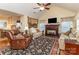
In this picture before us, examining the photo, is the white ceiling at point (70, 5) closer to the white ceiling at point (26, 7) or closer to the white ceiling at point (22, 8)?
the white ceiling at point (26, 7)

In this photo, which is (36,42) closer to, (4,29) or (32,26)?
(32,26)

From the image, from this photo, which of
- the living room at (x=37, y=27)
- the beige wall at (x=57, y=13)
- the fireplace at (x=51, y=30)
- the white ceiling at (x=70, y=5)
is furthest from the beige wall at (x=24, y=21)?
the white ceiling at (x=70, y=5)

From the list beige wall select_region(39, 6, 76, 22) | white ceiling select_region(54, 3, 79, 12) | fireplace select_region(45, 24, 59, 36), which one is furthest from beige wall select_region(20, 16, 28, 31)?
white ceiling select_region(54, 3, 79, 12)

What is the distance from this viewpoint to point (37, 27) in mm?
2158

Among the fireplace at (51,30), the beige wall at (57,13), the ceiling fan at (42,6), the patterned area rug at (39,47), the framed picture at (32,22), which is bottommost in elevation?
the patterned area rug at (39,47)

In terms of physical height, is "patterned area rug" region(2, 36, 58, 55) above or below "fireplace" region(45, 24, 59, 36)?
below

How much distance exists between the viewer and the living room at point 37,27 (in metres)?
2.06

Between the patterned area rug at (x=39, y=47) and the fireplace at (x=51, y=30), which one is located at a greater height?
the fireplace at (x=51, y=30)

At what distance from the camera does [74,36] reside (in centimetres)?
205

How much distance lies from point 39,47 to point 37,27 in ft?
1.13

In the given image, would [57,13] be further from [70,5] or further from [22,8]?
[22,8]

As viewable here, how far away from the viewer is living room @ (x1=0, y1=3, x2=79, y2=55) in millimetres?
2059

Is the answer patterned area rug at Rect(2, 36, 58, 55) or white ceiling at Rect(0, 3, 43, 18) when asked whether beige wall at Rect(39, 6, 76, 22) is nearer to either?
white ceiling at Rect(0, 3, 43, 18)
